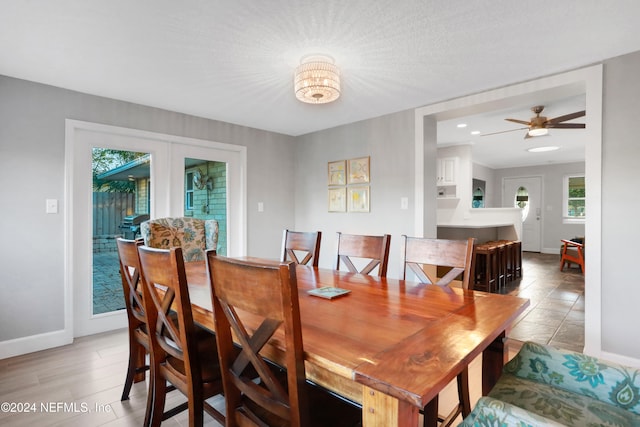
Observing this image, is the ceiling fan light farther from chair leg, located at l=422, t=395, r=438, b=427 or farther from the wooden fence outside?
the wooden fence outside

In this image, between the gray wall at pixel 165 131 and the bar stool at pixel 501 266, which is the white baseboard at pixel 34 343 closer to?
the gray wall at pixel 165 131

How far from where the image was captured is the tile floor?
2908 millimetres

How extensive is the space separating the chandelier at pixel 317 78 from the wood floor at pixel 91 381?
203 cm

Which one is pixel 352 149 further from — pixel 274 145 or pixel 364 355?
pixel 364 355

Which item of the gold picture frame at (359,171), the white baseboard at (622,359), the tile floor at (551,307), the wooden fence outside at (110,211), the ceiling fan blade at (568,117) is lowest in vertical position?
the tile floor at (551,307)

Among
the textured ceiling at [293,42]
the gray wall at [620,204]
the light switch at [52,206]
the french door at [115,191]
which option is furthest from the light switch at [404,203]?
the light switch at [52,206]

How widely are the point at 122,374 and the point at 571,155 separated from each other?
8788mm

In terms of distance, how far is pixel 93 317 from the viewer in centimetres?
303

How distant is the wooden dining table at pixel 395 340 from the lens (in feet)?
2.39

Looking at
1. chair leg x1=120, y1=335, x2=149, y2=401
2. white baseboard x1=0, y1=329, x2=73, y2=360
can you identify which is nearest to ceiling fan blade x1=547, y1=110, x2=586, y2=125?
chair leg x1=120, y1=335, x2=149, y2=401

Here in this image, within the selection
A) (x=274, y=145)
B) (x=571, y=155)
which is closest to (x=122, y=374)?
(x=274, y=145)

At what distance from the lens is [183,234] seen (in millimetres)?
2646

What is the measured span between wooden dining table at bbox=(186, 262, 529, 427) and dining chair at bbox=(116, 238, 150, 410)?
0.33 metres

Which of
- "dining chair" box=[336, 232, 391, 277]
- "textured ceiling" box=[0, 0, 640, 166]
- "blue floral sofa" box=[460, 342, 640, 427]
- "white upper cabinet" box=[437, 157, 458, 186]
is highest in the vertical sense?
"textured ceiling" box=[0, 0, 640, 166]
